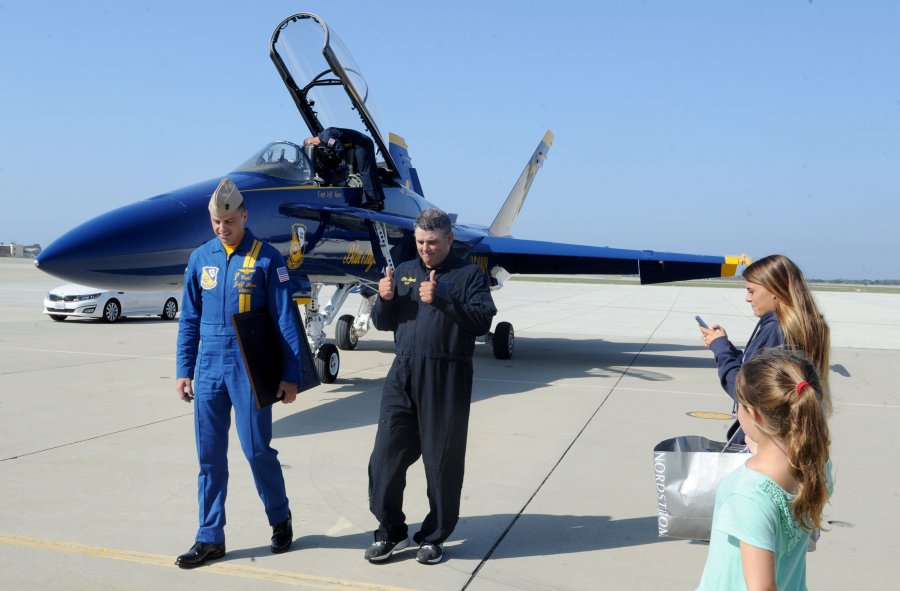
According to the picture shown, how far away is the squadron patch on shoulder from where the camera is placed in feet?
13.0

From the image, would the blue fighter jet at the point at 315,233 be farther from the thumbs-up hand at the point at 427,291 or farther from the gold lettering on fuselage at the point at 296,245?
the thumbs-up hand at the point at 427,291

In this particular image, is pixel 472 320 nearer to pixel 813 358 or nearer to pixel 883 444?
pixel 813 358

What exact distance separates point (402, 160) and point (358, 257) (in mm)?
2145

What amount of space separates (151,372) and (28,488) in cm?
541

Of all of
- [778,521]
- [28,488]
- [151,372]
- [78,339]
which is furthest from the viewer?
[78,339]

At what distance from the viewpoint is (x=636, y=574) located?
3.79m

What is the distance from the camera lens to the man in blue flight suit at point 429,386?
3.87 metres

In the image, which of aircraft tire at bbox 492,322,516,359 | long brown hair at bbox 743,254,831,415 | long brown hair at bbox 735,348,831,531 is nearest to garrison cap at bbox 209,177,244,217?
long brown hair at bbox 743,254,831,415

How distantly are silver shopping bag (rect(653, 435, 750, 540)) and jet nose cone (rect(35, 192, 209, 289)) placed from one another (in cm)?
534

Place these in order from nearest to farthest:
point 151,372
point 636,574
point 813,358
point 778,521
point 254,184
→ point 778,521
point 813,358
point 636,574
point 254,184
point 151,372

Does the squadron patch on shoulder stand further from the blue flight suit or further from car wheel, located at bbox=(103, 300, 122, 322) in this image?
car wheel, located at bbox=(103, 300, 122, 322)

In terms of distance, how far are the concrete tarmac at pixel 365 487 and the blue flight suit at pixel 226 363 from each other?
33cm

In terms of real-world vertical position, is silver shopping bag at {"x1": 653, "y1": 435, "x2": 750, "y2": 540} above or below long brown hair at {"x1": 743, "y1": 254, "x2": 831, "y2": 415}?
below

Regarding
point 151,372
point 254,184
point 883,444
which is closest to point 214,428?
point 254,184
